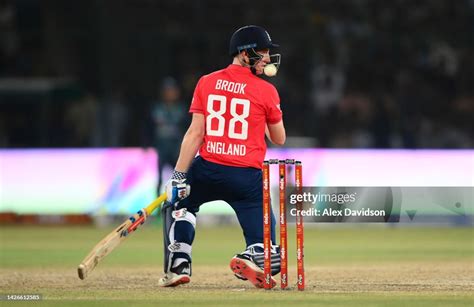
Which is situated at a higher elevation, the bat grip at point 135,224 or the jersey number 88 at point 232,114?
the jersey number 88 at point 232,114

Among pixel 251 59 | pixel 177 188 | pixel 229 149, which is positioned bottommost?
pixel 177 188

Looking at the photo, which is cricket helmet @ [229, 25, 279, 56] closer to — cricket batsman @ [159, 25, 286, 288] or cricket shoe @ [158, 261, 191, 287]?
cricket batsman @ [159, 25, 286, 288]

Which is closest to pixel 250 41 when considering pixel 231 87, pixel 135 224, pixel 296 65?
pixel 231 87

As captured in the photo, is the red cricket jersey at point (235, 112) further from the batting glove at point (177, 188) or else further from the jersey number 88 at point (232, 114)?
the batting glove at point (177, 188)

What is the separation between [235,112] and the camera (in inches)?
354

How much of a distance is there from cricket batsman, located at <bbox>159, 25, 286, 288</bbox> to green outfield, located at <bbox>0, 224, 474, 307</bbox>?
1.58ft

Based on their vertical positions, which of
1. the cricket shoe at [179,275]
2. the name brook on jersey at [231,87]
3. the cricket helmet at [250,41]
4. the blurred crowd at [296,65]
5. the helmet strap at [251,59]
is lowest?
the cricket shoe at [179,275]

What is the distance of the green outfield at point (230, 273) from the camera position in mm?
8367

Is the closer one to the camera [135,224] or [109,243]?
[109,243]

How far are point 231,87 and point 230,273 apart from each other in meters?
2.53

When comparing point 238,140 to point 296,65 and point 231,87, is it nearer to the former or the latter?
point 231,87

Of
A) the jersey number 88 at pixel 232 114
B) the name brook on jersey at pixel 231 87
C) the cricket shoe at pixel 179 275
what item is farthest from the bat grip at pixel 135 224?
the name brook on jersey at pixel 231 87

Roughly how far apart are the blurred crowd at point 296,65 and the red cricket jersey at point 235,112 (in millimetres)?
9478

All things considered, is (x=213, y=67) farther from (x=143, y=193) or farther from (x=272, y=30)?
(x=143, y=193)
